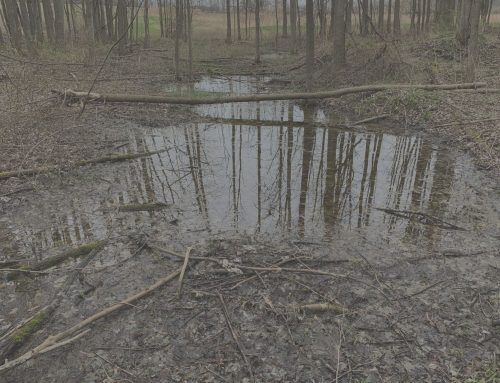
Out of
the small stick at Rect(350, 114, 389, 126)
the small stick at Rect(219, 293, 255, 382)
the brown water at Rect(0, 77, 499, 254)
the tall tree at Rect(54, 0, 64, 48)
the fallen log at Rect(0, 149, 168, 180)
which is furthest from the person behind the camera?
the tall tree at Rect(54, 0, 64, 48)

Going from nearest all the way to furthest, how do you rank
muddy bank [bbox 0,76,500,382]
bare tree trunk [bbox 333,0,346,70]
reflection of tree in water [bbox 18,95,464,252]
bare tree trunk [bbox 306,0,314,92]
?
muddy bank [bbox 0,76,500,382] → reflection of tree in water [bbox 18,95,464,252] → bare tree trunk [bbox 306,0,314,92] → bare tree trunk [bbox 333,0,346,70]

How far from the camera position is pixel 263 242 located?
18.4ft

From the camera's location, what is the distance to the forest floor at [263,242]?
385 cm

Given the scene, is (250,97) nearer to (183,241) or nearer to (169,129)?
(169,129)

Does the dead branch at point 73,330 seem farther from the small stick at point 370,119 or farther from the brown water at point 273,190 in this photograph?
the small stick at point 370,119

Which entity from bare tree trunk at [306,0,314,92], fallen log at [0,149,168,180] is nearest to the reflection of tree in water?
fallen log at [0,149,168,180]

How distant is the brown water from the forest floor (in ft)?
0.13

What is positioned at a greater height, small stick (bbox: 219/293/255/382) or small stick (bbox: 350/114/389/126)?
small stick (bbox: 350/114/389/126)

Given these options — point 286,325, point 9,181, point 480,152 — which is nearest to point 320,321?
point 286,325

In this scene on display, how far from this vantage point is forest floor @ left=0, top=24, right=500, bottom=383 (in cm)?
385

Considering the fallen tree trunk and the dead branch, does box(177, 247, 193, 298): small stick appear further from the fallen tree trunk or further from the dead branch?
the fallen tree trunk

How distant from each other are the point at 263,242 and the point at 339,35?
489 inches

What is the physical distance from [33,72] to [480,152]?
13288 millimetres

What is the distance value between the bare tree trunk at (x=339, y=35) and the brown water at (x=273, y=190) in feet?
18.6
